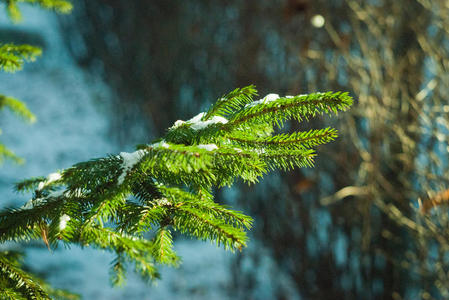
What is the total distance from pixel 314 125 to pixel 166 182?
2.34 meters

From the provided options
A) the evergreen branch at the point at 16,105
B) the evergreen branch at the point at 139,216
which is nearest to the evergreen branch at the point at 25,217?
the evergreen branch at the point at 139,216

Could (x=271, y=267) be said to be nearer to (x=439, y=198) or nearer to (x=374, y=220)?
(x=374, y=220)

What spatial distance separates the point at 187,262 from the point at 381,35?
2.95m

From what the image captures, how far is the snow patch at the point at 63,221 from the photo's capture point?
53cm

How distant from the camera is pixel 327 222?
9.30ft

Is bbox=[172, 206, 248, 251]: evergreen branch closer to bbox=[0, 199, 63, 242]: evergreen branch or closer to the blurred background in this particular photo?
bbox=[0, 199, 63, 242]: evergreen branch

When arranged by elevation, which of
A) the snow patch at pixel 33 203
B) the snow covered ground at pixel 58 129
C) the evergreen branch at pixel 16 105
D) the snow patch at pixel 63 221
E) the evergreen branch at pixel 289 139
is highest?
the snow covered ground at pixel 58 129

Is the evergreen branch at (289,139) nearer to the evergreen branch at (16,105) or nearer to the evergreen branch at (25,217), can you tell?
the evergreen branch at (25,217)

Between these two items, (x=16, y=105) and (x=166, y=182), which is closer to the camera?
(x=166, y=182)

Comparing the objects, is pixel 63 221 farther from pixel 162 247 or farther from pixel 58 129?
pixel 58 129

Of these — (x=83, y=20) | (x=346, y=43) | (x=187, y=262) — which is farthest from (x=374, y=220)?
(x=83, y=20)

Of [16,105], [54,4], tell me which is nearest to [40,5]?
[54,4]

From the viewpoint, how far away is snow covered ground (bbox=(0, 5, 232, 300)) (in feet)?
13.6

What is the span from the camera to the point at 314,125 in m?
2.84
